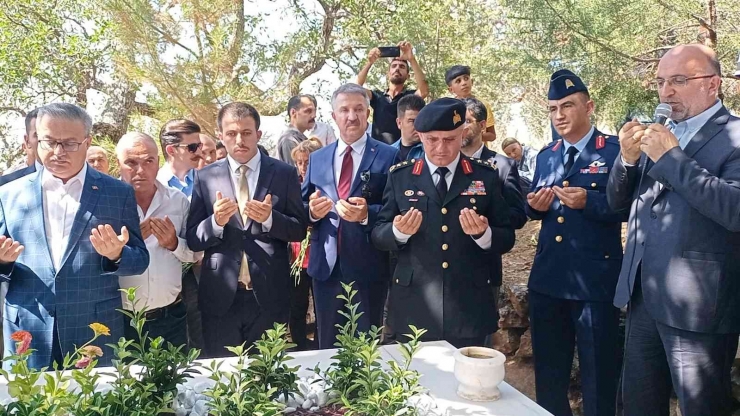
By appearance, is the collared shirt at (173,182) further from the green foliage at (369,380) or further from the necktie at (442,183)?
the green foliage at (369,380)

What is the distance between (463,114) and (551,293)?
1177mm

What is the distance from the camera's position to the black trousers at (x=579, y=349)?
11.4 feet

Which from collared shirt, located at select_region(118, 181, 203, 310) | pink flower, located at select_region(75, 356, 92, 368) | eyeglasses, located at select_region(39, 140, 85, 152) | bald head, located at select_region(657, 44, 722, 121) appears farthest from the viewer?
collared shirt, located at select_region(118, 181, 203, 310)

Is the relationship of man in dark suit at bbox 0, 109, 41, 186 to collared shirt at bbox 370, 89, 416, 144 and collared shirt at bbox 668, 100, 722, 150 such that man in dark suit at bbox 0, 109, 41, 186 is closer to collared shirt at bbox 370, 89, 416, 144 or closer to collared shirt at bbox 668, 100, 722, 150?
collared shirt at bbox 370, 89, 416, 144

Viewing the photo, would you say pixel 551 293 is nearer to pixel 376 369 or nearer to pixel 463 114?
pixel 463 114

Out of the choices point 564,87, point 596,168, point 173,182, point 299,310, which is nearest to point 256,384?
point 596,168

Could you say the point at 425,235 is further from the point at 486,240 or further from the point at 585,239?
the point at 585,239

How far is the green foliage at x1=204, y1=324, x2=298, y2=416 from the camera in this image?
1754mm

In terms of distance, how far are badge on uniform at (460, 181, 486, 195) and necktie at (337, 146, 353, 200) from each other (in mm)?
889

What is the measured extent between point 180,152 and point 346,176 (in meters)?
1.27

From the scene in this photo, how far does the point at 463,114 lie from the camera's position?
3.40 meters

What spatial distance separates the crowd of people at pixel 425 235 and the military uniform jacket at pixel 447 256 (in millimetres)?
11

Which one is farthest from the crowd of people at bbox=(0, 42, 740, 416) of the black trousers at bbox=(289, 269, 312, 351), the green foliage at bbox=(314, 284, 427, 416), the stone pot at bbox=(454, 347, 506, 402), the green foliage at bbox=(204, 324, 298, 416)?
the stone pot at bbox=(454, 347, 506, 402)

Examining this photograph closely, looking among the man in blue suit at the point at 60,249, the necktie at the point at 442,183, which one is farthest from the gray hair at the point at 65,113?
A: the necktie at the point at 442,183
